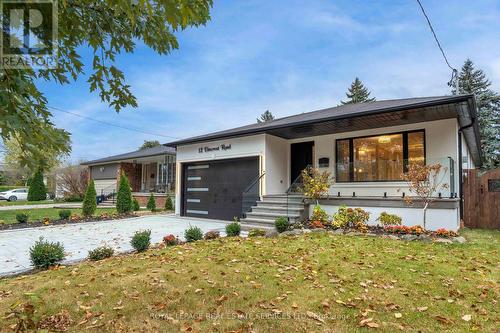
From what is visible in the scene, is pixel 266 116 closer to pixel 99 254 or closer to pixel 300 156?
pixel 300 156

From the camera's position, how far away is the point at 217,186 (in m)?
13.1

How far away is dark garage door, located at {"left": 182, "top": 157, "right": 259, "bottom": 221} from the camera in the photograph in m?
12.2

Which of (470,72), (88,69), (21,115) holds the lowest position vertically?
(21,115)

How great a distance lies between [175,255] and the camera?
5.92 meters

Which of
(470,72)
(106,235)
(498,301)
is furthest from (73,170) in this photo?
(470,72)

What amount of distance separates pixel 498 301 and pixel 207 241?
560cm

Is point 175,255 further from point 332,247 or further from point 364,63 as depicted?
point 364,63

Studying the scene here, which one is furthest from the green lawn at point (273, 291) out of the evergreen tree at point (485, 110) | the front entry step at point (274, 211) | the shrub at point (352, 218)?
the evergreen tree at point (485, 110)

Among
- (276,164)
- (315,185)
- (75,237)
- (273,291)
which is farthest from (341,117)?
(75,237)

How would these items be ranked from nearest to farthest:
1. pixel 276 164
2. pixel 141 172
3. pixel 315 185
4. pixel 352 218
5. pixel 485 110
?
1. pixel 352 218
2. pixel 315 185
3. pixel 276 164
4. pixel 485 110
5. pixel 141 172

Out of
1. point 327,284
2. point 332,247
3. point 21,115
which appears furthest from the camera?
point 332,247

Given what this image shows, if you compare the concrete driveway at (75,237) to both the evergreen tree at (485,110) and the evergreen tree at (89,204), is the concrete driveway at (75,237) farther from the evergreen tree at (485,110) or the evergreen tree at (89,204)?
the evergreen tree at (485,110)

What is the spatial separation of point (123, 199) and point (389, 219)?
1218 centimetres

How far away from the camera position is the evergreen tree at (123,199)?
1486 cm
